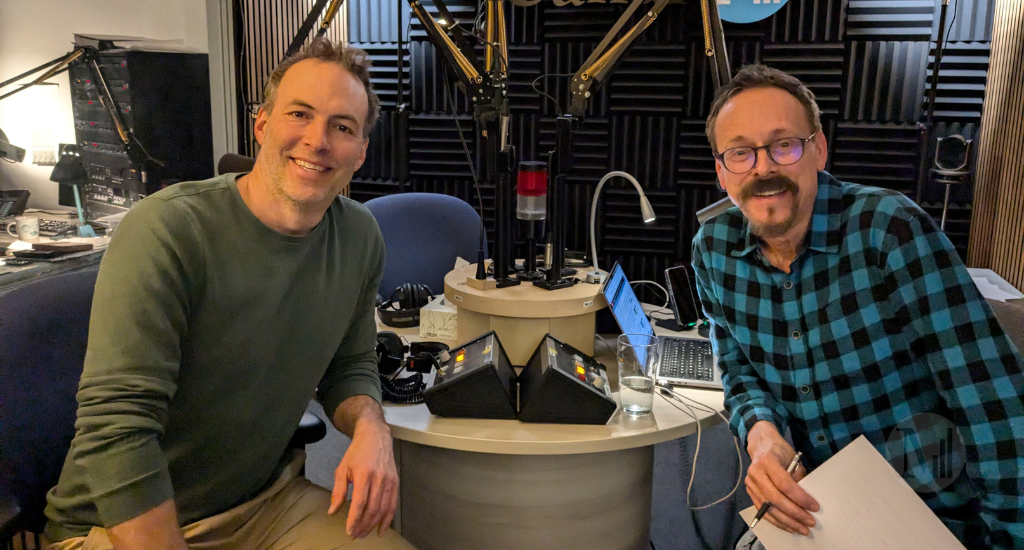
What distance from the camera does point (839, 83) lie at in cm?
398

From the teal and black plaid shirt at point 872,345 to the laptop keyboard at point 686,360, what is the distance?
0.33 metres

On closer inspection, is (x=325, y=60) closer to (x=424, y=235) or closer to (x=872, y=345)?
(x=872, y=345)

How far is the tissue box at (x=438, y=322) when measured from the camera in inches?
90.3

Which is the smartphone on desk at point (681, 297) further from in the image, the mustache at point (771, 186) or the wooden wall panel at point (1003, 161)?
the wooden wall panel at point (1003, 161)

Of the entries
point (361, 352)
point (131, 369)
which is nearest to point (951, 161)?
point (361, 352)

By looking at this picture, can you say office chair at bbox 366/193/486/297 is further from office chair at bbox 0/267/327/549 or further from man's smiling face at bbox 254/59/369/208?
office chair at bbox 0/267/327/549

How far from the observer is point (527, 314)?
1.99 metres

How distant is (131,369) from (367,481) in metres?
0.54

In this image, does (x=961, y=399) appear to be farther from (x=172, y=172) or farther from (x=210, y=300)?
(x=172, y=172)

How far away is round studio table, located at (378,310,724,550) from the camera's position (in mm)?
1732

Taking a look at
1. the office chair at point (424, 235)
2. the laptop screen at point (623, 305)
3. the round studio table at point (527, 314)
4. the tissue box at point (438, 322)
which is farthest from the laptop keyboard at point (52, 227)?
the laptop screen at point (623, 305)

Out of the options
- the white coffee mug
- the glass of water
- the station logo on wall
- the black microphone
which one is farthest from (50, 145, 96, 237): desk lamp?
the station logo on wall

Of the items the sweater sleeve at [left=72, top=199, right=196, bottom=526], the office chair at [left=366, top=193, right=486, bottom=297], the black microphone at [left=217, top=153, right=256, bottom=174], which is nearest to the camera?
the sweater sleeve at [left=72, top=199, right=196, bottom=526]

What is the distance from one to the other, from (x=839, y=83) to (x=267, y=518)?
3765 mm
